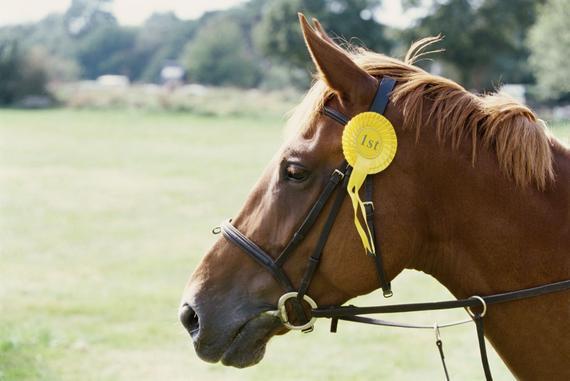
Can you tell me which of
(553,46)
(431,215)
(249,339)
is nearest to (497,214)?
(431,215)

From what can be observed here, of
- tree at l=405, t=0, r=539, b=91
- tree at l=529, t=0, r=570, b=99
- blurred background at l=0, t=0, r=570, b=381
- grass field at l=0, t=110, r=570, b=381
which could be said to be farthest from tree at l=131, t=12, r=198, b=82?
grass field at l=0, t=110, r=570, b=381

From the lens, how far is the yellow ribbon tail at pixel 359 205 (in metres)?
2.28

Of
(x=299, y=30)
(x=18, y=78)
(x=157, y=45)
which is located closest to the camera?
(x=18, y=78)

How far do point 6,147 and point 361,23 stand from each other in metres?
39.4

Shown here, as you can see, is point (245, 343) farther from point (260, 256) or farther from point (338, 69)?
point (338, 69)

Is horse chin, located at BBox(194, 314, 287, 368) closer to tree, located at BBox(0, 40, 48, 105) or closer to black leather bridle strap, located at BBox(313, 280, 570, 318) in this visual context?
black leather bridle strap, located at BBox(313, 280, 570, 318)

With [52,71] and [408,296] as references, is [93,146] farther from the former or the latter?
[52,71]

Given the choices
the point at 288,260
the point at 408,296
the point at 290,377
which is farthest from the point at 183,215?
the point at 288,260

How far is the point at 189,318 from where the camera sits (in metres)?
2.51

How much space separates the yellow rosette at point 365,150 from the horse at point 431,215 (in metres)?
0.04

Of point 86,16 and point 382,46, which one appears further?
point 86,16

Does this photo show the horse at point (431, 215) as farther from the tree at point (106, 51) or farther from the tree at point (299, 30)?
the tree at point (106, 51)

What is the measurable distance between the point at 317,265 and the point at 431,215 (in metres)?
0.45

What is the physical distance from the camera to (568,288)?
2289 millimetres
